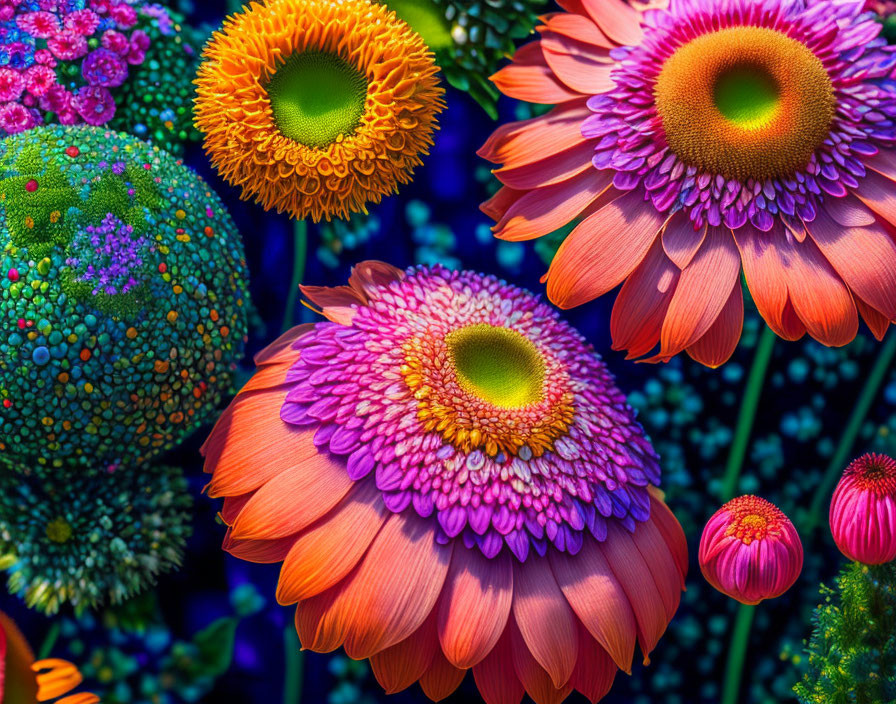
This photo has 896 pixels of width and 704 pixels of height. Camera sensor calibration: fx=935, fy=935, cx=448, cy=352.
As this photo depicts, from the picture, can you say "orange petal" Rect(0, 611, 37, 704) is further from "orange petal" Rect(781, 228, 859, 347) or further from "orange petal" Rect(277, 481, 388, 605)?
"orange petal" Rect(781, 228, 859, 347)

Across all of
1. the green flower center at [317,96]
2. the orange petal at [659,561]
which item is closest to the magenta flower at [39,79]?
the green flower center at [317,96]

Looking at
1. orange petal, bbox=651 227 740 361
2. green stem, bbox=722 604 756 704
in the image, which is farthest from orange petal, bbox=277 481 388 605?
green stem, bbox=722 604 756 704

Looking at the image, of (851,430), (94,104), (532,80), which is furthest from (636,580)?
(94,104)

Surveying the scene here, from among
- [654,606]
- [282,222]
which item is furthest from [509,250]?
[654,606]

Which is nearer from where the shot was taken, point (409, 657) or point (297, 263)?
point (409, 657)

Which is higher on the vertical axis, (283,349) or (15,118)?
(15,118)

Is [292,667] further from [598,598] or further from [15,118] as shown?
[15,118]
